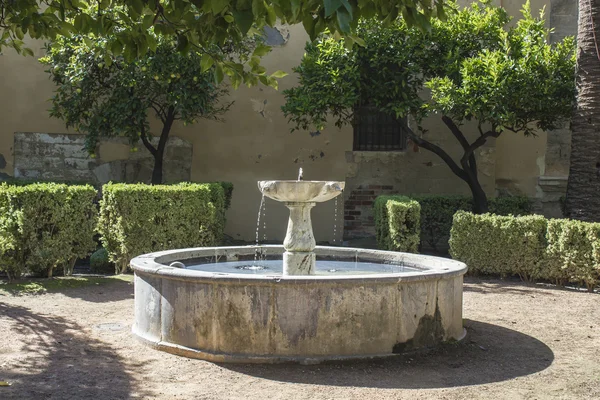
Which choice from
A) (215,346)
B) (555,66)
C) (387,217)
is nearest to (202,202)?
(387,217)

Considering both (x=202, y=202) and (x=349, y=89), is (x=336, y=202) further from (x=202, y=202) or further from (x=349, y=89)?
(x=202, y=202)

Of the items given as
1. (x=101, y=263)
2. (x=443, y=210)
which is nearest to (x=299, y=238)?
(x=101, y=263)

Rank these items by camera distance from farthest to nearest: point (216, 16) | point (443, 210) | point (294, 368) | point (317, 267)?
point (443, 210), point (317, 267), point (294, 368), point (216, 16)

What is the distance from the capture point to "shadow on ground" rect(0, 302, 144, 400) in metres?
4.57

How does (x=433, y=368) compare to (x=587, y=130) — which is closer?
(x=433, y=368)

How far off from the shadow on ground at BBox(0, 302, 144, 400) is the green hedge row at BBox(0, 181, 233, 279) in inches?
81.5

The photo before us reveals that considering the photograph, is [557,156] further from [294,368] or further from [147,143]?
[294,368]

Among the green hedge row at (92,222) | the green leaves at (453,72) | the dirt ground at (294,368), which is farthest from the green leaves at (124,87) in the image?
the dirt ground at (294,368)

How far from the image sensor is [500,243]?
952 centimetres

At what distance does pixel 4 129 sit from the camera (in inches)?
543

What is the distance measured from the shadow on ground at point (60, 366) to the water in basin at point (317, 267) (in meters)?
1.47

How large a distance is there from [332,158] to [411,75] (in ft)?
8.28

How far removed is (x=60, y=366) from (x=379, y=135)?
→ 9308mm

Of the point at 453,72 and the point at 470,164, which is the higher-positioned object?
the point at 453,72
